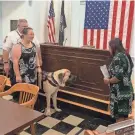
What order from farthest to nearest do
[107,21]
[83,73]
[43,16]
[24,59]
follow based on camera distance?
[43,16]
[107,21]
[83,73]
[24,59]

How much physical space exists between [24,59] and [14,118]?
1.26 metres

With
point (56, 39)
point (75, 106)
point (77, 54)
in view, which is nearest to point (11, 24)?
point (56, 39)

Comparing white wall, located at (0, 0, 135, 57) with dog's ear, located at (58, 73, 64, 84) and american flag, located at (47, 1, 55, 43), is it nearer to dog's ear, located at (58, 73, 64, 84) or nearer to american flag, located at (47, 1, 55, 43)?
american flag, located at (47, 1, 55, 43)

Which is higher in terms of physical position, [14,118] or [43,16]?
[43,16]

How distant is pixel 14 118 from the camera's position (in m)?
1.60

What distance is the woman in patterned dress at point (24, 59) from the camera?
8.77ft

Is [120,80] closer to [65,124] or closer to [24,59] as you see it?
[65,124]

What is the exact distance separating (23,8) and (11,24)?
503 millimetres

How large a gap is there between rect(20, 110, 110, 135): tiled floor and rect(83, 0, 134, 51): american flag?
5.56 feet

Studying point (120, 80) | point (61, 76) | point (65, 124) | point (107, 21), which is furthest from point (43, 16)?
point (120, 80)

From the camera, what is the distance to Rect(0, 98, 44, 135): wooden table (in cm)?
146

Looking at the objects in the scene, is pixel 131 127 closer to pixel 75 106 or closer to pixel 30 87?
pixel 30 87

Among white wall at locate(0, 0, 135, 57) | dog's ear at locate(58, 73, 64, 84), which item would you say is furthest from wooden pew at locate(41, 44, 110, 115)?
white wall at locate(0, 0, 135, 57)

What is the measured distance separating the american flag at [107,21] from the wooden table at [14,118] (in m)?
2.81
